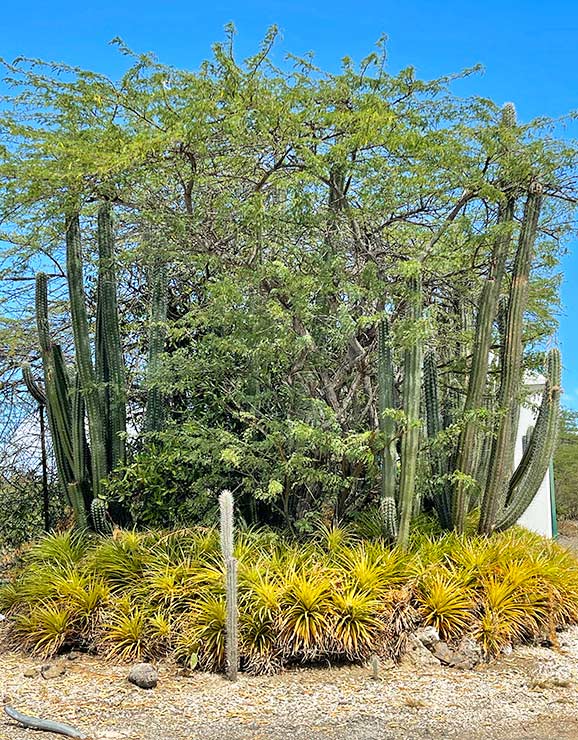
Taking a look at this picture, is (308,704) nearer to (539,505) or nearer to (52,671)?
(52,671)

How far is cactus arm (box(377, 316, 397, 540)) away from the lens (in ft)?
21.5

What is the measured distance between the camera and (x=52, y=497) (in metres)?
9.52

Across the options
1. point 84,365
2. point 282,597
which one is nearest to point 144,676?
point 282,597

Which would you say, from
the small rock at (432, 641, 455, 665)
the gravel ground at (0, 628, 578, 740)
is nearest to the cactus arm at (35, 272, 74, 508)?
the gravel ground at (0, 628, 578, 740)

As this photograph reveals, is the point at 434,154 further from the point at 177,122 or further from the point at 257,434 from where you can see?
the point at 257,434

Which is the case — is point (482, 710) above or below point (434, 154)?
below

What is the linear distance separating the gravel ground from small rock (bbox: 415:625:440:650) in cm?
24

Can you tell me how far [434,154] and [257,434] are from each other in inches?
131

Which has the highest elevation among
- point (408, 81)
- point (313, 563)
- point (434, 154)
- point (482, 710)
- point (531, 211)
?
point (408, 81)

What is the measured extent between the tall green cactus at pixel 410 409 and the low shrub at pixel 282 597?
0.44m

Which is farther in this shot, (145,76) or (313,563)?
(145,76)

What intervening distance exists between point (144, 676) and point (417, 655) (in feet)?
7.00

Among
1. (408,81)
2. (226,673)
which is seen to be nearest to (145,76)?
(408,81)

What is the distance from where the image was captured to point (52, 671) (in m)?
5.49
